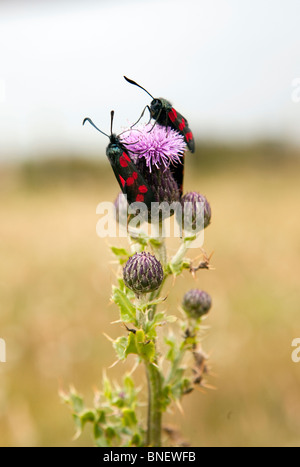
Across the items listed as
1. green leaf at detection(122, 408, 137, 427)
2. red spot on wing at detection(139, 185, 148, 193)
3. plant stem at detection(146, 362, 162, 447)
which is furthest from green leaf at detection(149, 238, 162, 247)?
green leaf at detection(122, 408, 137, 427)

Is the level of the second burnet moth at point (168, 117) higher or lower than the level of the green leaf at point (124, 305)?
higher

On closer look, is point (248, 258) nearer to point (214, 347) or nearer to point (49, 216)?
point (214, 347)

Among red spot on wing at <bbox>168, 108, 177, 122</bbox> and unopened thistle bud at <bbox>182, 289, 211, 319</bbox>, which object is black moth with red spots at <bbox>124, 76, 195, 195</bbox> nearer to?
red spot on wing at <bbox>168, 108, 177, 122</bbox>

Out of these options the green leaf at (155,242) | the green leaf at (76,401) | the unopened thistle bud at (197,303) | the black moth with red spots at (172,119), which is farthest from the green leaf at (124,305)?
the green leaf at (76,401)

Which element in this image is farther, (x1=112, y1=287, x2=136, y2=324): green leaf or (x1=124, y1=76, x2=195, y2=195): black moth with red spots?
(x1=124, y1=76, x2=195, y2=195): black moth with red spots

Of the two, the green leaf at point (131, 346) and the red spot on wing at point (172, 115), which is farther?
the red spot on wing at point (172, 115)

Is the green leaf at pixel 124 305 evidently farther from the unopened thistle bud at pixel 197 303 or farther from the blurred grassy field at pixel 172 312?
the unopened thistle bud at pixel 197 303

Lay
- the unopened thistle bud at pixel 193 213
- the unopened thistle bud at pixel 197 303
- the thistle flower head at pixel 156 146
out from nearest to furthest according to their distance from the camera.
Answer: the thistle flower head at pixel 156 146, the unopened thistle bud at pixel 193 213, the unopened thistle bud at pixel 197 303

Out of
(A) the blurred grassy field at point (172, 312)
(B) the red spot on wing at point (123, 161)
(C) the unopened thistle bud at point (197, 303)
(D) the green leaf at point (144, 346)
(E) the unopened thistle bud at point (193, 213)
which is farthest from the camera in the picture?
(A) the blurred grassy field at point (172, 312)

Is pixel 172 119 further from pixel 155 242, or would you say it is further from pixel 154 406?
pixel 154 406
